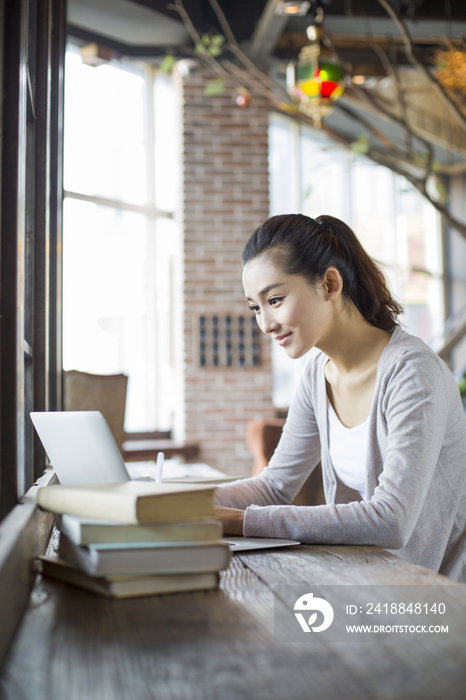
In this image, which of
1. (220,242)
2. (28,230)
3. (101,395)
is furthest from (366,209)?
(28,230)

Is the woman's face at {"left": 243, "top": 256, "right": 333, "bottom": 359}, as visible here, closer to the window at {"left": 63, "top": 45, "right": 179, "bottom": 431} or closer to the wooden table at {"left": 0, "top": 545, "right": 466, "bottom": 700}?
the wooden table at {"left": 0, "top": 545, "right": 466, "bottom": 700}

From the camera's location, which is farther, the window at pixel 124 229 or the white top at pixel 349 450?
the window at pixel 124 229

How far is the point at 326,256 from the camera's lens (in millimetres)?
1391

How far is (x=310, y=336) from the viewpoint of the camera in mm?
1386

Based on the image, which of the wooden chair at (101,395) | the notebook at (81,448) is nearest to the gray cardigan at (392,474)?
the notebook at (81,448)

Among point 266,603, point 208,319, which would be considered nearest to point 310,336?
point 266,603

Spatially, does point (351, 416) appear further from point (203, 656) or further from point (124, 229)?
point (124, 229)

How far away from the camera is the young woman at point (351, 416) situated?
1042 millimetres

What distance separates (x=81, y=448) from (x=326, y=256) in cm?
73

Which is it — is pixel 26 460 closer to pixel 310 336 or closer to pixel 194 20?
pixel 310 336

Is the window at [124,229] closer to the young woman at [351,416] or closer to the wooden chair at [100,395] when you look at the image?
the wooden chair at [100,395]

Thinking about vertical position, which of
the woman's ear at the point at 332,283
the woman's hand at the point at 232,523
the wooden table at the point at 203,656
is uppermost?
the woman's ear at the point at 332,283

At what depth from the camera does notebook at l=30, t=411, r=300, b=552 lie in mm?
888

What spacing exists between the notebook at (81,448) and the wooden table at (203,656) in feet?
0.56
